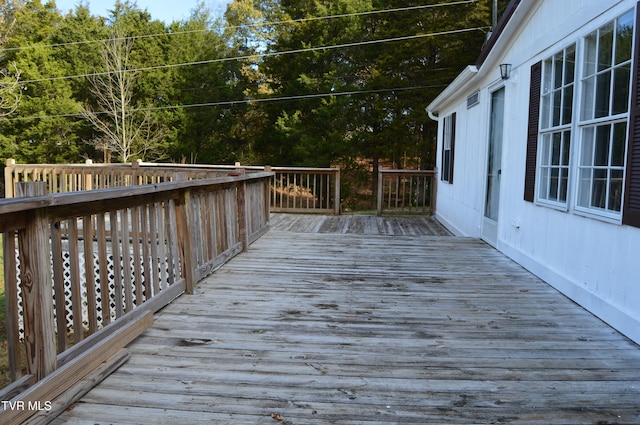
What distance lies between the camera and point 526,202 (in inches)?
180

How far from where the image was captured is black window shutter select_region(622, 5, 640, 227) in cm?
262

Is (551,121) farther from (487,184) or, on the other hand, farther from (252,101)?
(252,101)

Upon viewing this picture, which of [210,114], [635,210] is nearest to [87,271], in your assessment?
[635,210]

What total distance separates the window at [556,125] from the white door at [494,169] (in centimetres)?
142

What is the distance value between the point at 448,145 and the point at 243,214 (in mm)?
5076

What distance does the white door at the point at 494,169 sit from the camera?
225 inches

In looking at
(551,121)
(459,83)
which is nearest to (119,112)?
(459,83)

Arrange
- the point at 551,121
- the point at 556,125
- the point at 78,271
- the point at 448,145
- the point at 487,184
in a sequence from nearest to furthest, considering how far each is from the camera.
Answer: the point at 78,271 < the point at 556,125 < the point at 551,121 < the point at 487,184 < the point at 448,145

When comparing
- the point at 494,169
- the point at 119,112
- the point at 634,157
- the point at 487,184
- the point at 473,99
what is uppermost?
the point at 119,112

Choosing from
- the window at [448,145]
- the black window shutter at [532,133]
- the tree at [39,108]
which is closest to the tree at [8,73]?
the tree at [39,108]

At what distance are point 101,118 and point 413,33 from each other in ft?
46.3

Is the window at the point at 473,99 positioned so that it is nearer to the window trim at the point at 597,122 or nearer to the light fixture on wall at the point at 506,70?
the light fixture on wall at the point at 506,70

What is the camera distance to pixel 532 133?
14.6ft

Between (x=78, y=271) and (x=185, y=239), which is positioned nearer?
(x=78, y=271)
